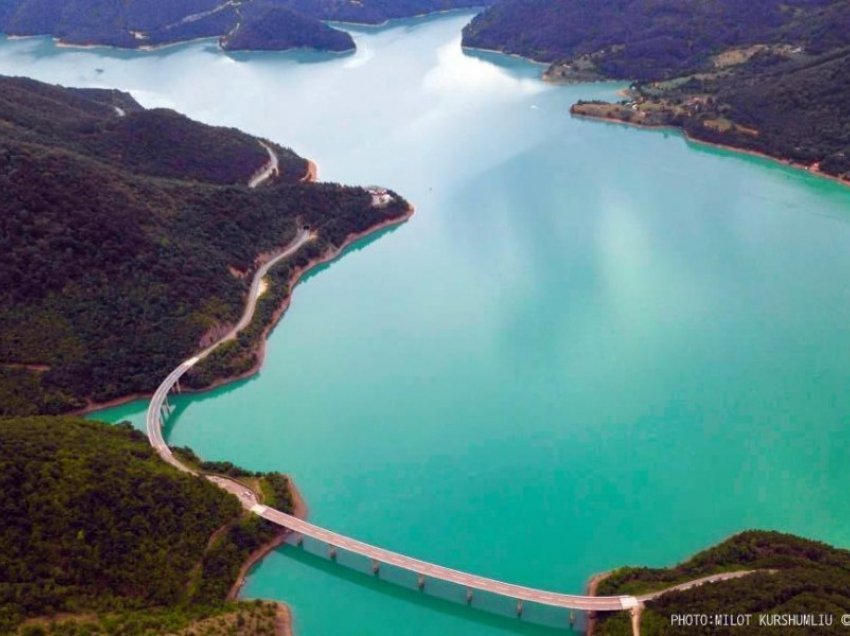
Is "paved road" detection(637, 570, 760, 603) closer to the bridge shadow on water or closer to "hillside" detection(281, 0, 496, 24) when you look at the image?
the bridge shadow on water

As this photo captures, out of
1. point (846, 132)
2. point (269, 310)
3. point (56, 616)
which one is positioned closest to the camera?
point (56, 616)

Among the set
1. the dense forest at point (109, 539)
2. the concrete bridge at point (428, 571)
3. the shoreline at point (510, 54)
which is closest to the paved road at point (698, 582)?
the concrete bridge at point (428, 571)

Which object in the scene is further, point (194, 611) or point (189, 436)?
point (189, 436)

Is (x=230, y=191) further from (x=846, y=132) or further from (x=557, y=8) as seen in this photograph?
(x=557, y=8)

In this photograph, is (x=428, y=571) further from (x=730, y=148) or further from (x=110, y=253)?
(x=730, y=148)

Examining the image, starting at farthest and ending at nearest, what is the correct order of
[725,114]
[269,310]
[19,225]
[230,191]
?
[725,114] < [230,191] < [269,310] < [19,225]

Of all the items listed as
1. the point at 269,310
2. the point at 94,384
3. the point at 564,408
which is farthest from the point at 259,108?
the point at 564,408

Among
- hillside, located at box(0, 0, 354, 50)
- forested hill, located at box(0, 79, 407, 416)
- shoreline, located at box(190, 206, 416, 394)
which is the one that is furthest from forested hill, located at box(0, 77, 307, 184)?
hillside, located at box(0, 0, 354, 50)
